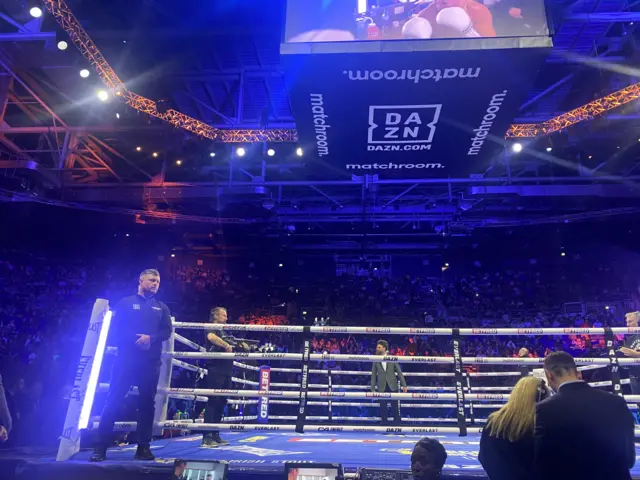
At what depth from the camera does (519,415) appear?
244 cm

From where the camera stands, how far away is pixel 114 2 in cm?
647

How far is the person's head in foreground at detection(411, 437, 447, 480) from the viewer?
2.50 m

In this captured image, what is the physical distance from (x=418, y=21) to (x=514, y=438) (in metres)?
2.37

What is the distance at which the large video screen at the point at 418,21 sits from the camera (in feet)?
7.70

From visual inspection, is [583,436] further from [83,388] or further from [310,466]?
[83,388]

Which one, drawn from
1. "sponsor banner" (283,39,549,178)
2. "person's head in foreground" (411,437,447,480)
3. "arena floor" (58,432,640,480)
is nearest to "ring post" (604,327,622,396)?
"arena floor" (58,432,640,480)

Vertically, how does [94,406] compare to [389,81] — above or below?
below

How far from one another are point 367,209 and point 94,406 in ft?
34.1

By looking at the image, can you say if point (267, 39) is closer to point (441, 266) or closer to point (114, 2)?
point (114, 2)

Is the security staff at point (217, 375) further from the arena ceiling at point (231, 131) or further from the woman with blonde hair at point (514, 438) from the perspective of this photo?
the arena ceiling at point (231, 131)

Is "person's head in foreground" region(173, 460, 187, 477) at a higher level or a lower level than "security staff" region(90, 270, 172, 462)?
lower

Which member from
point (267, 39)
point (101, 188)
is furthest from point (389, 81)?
point (101, 188)

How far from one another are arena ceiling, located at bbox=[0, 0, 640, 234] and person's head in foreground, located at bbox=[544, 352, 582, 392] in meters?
3.29

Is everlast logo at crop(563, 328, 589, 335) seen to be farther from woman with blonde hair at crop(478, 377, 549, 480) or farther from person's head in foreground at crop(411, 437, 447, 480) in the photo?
person's head in foreground at crop(411, 437, 447, 480)
